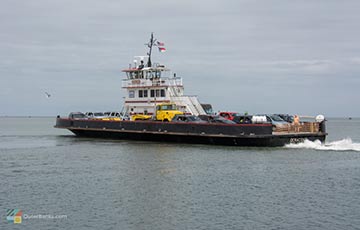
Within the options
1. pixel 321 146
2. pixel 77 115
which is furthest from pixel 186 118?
pixel 77 115

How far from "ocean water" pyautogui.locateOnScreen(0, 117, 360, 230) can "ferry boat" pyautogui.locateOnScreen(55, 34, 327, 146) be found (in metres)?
1.35

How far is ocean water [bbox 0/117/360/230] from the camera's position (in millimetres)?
15727

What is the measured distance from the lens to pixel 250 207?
56.8ft

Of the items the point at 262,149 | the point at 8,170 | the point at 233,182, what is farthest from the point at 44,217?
the point at 262,149

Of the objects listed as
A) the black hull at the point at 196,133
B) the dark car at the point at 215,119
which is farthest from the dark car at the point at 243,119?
the black hull at the point at 196,133

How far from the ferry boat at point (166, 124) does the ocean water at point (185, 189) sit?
1346 mm

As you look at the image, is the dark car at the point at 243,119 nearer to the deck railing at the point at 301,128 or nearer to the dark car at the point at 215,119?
the dark car at the point at 215,119

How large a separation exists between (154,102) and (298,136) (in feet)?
42.8

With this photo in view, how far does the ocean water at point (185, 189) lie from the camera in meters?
15.7

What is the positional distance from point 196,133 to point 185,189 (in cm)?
1590

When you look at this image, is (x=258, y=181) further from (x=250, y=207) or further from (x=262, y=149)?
(x=262, y=149)

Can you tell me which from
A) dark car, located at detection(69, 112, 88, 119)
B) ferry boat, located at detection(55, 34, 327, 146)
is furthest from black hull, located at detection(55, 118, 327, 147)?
dark car, located at detection(69, 112, 88, 119)

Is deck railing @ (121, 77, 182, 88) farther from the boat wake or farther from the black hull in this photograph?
the boat wake

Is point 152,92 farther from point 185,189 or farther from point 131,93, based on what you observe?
point 185,189
